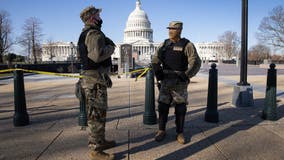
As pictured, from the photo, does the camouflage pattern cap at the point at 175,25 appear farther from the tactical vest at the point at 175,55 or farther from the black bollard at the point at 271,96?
the black bollard at the point at 271,96

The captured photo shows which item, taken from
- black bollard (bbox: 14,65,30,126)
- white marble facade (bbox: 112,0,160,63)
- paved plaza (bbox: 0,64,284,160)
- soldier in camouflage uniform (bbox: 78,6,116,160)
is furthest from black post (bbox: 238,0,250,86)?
white marble facade (bbox: 112,0,160,63)

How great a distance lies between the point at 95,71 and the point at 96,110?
0.54 m

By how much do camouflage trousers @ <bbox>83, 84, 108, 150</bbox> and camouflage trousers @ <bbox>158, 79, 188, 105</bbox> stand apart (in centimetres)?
118

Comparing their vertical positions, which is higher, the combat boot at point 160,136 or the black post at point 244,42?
the black post at point 244,42

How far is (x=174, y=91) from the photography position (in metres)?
3.81

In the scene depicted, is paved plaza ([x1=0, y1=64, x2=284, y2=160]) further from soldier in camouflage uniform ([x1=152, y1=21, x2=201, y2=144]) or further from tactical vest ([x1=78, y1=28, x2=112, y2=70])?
tactical vest ([x1=78, y1=28, x2=112, y2=70])

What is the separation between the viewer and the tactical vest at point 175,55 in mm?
3682

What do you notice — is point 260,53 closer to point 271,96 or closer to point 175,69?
point 271,96

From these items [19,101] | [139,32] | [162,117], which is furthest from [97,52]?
[139,32]

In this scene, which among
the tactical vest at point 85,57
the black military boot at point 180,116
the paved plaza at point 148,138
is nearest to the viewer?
the tactical vest at point 85,57

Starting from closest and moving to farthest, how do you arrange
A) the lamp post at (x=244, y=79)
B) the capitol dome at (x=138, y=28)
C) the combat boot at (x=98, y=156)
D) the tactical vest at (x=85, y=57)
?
the tactical vest at (x=85, y=57) < the combat boot at (x=98, y=156) < the lamp post at (x=244, y=79) < the capitol dome at (x=138, y=28)

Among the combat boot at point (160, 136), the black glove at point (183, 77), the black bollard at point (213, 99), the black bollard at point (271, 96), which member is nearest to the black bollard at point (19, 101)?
the combat boot at point (160, 136)

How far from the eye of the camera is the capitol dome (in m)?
103

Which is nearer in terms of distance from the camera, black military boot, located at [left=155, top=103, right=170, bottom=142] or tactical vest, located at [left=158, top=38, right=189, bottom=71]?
tactical vest, located at [left=158, top=38, right=189, bottom=71]
